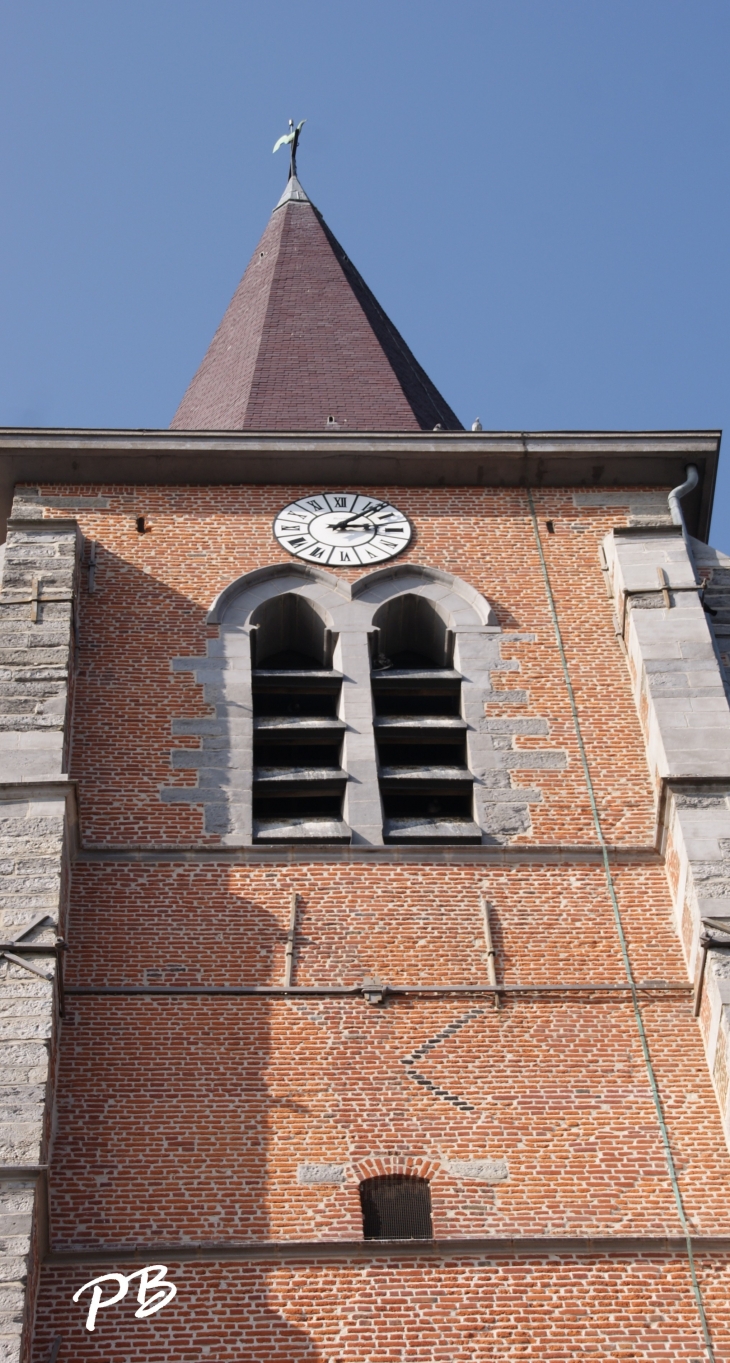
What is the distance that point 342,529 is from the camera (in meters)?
18.1

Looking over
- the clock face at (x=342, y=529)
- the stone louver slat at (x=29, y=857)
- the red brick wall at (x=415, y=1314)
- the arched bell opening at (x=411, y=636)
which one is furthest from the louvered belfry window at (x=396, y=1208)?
the clock face at (x=342, y=529)

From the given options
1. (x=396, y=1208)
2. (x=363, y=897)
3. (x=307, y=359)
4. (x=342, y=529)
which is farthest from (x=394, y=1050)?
(x=307, y=359)

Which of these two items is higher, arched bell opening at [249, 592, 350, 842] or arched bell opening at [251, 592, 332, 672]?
arched bell opening at [251, 592, 332, 672]

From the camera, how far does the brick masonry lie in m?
11.9

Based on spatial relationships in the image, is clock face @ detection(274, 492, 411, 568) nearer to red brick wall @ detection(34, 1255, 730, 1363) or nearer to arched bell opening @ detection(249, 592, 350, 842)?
arched bell opening @ detection(249, 592, 350, 842)

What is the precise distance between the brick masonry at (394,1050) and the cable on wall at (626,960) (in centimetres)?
5

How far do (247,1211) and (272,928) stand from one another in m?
2.36

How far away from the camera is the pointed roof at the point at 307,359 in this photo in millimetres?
21188

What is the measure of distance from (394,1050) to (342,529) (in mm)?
5855

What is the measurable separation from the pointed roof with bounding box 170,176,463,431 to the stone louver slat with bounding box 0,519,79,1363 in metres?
3.41

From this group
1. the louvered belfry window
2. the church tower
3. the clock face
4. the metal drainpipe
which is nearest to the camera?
the church tower

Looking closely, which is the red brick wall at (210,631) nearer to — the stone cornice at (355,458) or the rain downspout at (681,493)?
the stone cornice at (355,458)

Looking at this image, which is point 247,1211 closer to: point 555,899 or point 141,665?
point 555,899

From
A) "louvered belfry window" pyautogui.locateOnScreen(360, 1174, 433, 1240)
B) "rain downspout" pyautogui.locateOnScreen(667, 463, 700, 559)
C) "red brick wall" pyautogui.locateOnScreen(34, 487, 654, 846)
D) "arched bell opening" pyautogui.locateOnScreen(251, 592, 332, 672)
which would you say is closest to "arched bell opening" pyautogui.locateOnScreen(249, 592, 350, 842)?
"arched bell opening" pyautogui.locateOnScreen(251, 592, 332, 672)
